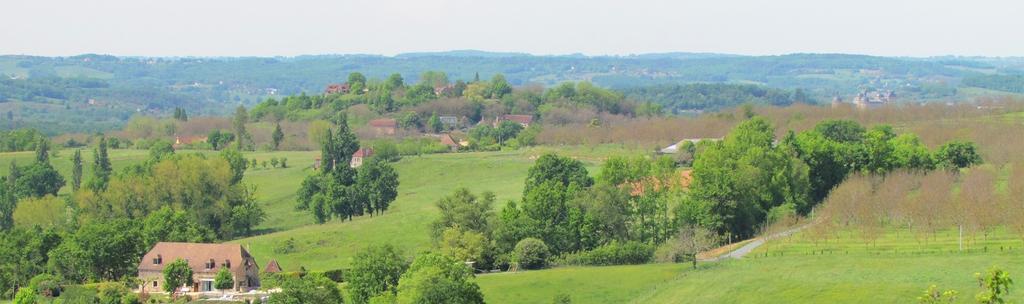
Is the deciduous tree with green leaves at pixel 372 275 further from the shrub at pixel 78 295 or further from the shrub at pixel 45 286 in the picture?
the shrub at pixel 45 286

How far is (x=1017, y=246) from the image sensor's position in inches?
2692

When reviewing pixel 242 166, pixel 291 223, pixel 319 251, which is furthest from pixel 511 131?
pixel 319 251

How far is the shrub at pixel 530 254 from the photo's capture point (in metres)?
Answer: 77.2

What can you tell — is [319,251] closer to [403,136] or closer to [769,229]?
[769,229]

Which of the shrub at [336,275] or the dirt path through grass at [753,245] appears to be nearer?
the dirt path through grass at [753,245]

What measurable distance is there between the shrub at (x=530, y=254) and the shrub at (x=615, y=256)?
1.08m

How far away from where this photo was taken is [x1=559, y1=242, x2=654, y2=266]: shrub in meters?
76.8

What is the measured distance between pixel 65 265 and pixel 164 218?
9.38 m

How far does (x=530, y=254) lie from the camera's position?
3041 inches

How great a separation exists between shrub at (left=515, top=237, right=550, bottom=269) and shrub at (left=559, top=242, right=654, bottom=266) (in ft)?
3.55

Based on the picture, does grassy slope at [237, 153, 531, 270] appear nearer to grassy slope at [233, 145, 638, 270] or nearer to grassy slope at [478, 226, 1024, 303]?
grassy slope at [233, 145, 638, 270]

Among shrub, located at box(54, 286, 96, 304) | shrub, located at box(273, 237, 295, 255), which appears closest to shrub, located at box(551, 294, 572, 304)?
shrub, located at box(54, 286, 96, 304)

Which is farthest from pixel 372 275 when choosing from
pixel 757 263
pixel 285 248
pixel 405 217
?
pixel 405 217

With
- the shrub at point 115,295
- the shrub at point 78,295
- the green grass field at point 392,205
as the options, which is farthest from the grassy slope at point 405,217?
the shrub at point 78,295
